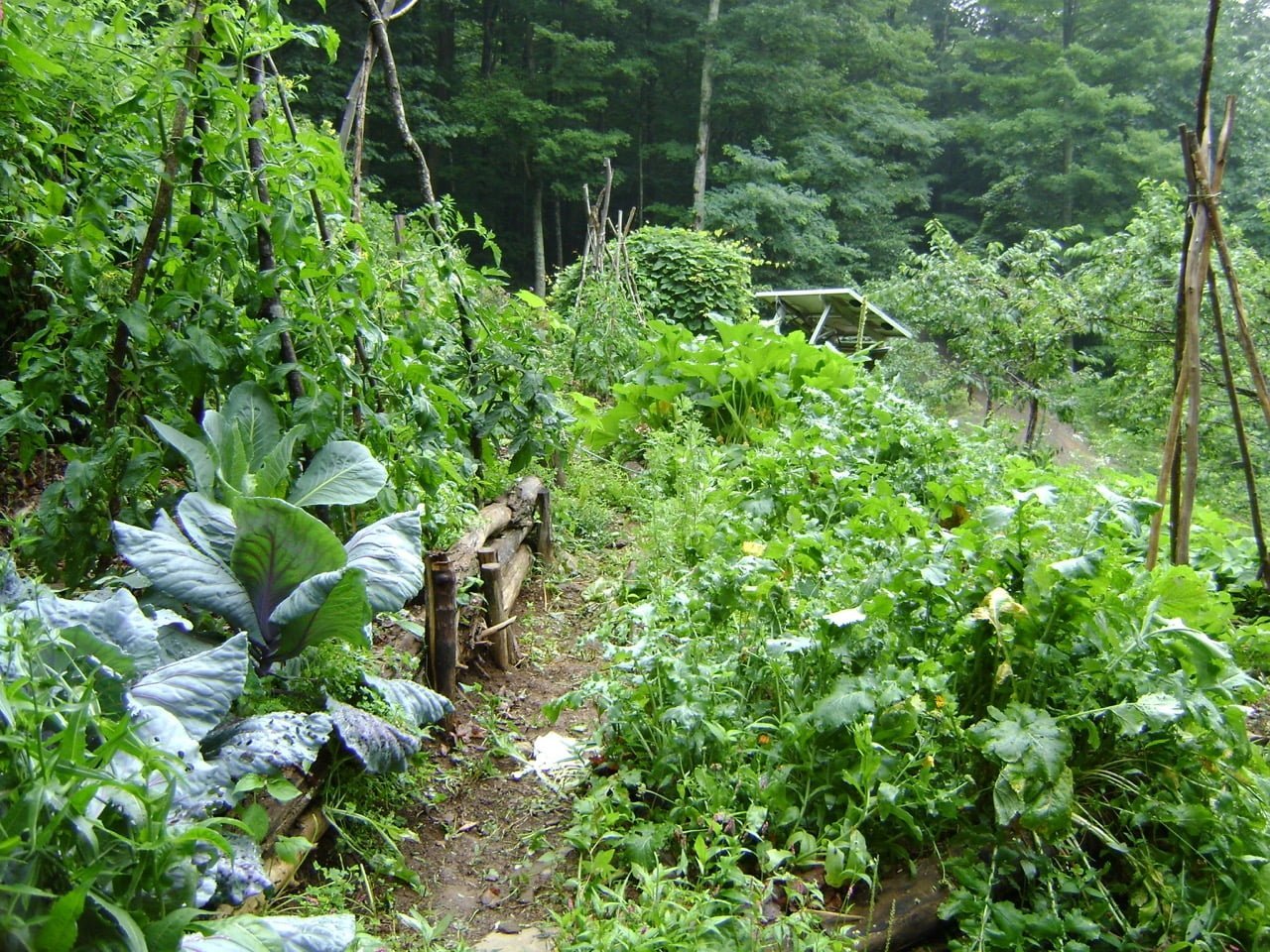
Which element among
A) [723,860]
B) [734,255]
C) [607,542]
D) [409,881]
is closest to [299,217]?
[409,881]

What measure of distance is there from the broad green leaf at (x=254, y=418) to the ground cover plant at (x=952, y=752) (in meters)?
1.17

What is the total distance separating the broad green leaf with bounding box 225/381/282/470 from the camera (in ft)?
8.90

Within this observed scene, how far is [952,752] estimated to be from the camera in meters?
2.37

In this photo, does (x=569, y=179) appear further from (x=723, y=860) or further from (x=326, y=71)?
(x=723, y=860)

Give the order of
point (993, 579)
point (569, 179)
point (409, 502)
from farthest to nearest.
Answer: point (569, 179) < point (409, 502) < point (993, 579)

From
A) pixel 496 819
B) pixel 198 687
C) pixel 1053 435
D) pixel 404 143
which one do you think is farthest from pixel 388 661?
pixel 1053 435

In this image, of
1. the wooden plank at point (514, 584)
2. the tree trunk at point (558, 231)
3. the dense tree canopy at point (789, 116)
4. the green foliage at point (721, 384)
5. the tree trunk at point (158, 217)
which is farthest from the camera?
the tree trunk at point (558, 231)

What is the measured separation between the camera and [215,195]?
262 centimetres

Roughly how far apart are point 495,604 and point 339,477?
3.01 ft

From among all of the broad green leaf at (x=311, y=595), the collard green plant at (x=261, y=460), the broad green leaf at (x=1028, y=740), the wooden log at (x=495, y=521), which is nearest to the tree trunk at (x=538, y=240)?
the wooden log at (x=495, y=521)

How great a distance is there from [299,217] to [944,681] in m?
2.11

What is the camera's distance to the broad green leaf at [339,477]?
2684 mm

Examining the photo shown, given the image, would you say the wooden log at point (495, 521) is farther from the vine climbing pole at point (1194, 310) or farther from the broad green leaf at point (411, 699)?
the vine climbing pole at point (1194, 310)

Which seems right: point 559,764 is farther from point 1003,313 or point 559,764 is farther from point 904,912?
point 1003,313
